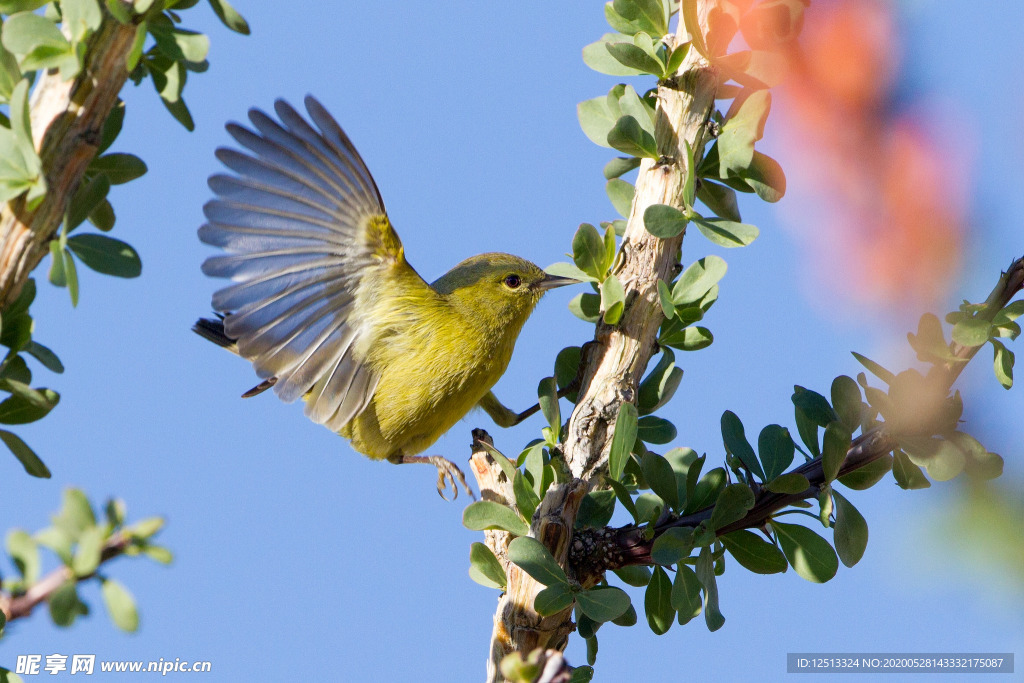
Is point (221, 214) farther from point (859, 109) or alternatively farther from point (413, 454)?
point (859, 109)

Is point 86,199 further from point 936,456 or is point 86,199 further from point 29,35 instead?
point 936,456

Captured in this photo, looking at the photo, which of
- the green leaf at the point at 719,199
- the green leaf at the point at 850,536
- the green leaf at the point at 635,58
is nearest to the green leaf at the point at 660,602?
the green leaf at the point at 850,536

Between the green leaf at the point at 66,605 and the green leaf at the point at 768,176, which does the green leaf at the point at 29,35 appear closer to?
the green leaf at the point at 66,605

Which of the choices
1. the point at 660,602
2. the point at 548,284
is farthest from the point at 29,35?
the point at 548,284

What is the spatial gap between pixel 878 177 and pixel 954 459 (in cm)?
69

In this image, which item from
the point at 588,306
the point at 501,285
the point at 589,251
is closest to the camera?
the point at 589,251

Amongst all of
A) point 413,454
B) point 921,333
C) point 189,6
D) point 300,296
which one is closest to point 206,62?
point 189,6

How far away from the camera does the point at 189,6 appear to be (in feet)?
6.09

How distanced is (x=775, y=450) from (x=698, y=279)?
1.74 ft

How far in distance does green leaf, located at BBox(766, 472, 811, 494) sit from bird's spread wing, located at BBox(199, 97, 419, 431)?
1.65m

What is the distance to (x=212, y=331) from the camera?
3.70 metres

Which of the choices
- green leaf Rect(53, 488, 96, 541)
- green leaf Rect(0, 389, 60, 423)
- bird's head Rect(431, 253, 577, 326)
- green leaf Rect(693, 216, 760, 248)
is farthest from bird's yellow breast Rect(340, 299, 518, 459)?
green leaf Rect(53, 488, 96, 541)

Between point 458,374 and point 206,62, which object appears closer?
point 206,62

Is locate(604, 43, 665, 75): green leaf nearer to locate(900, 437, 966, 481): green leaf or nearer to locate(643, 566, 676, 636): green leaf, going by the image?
locate(900, 437, 966, 481): green leaf
